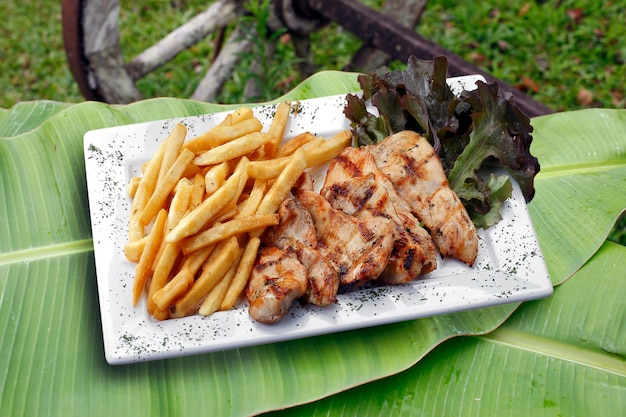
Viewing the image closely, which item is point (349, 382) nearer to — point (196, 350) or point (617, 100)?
point (196, 350)

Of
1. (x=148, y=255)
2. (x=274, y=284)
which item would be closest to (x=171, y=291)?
(x=148, y=255)

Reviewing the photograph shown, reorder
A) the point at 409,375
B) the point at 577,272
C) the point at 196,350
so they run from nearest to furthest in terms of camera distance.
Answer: the point at 196,350
the point at 409,375
the point at 577,272

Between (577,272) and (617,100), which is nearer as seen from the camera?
(577,272)

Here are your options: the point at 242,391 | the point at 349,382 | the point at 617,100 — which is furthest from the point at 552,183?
the point at 617,100

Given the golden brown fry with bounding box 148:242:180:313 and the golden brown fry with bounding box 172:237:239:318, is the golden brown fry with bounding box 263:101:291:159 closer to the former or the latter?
the golden brown fry with bounding box 172:237:239:318

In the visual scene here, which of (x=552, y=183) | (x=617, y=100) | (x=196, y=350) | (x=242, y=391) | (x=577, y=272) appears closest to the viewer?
(x=196, y=350)

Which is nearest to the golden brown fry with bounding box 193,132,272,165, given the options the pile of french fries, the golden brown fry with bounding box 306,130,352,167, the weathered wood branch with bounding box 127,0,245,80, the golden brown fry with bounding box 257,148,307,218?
the pile of french fries

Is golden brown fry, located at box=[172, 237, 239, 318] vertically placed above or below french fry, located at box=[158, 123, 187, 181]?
below

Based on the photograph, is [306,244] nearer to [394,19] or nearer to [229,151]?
[229,151]
